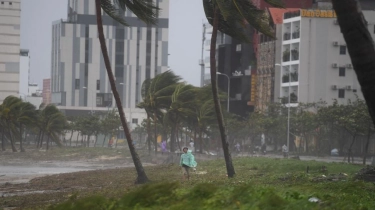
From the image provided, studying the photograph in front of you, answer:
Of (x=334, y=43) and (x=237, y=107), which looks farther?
(x=237, y=107)

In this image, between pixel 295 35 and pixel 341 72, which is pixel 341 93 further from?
pixel 295 35

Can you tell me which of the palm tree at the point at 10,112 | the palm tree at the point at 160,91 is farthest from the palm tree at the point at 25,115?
the palm tree at the point at 160,91

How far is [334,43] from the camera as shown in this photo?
286 ft

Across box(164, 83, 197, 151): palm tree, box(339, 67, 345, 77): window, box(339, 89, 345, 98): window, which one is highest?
box(339, 67, 345, 77): window

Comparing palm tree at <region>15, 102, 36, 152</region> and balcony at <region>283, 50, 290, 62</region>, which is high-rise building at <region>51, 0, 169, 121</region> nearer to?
balcony at <region>283, 50, 290, 62</region>

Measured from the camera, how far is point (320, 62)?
289 feet

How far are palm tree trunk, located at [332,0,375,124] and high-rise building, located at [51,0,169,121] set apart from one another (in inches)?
5216

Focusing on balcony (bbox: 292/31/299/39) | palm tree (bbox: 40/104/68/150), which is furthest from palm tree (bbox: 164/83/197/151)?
balcony (bbox: 292/31/299/39)

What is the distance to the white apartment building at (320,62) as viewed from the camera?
87188mm

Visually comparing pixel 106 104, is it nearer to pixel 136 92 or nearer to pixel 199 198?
pixel 136 92

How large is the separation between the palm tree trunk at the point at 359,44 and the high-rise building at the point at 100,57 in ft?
435

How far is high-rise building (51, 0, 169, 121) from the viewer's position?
14375 cm

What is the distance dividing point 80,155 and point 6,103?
31.2 ft

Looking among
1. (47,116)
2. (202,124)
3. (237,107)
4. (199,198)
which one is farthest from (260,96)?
(199,198)
